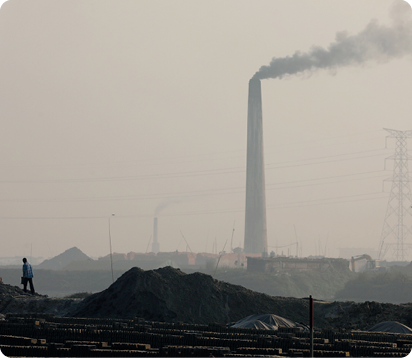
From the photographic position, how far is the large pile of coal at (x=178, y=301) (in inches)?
1786

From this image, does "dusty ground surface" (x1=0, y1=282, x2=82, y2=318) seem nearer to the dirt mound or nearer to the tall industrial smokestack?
the dirt mound

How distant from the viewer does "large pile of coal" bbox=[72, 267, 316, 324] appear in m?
45.4

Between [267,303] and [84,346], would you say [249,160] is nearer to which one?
[267,303]

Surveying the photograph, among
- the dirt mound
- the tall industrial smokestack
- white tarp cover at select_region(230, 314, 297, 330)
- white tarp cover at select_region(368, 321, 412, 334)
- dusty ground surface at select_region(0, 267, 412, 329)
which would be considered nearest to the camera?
white tarp cover at select_region(230, 314, 297, 330)

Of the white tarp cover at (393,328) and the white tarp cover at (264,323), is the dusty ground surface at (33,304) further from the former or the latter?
the white tarp cover at (393,328)

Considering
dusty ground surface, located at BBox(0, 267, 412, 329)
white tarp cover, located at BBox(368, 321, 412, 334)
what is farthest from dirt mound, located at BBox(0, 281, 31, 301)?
white tarp cover, located at BBox(368, 321, 412, 334)

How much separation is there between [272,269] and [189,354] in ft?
536

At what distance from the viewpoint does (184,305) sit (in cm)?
4700

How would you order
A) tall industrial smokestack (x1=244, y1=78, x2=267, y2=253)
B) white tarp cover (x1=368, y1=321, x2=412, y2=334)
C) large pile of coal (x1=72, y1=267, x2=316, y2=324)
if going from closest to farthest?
white tarp cover (x1=368, y1=321, x2=412, y2=334) < large pile of coal (x1=72, y1=267, x2=316, y2=324) < tall industrial smokestack (x1=244, y1=78, x2=267, y2=253)

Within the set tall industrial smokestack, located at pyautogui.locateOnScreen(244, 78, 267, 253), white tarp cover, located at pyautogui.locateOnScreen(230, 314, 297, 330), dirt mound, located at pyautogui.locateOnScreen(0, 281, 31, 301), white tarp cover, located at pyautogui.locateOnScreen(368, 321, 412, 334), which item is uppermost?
tall industrial smokestack, located at pyautogui.locateOnScreen(244, 78, 267, 253)

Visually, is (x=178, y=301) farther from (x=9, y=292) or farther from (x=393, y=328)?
(x=393, y=328)

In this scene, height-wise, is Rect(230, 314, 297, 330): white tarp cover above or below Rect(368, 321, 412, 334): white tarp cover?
above

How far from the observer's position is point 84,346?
24.2m

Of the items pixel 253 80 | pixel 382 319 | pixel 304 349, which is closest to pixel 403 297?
pixel 253 80
